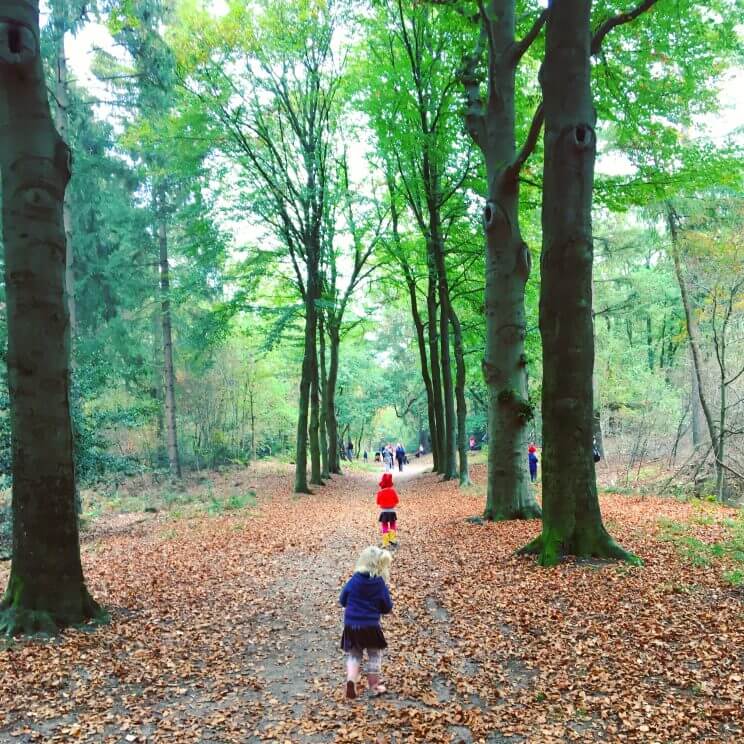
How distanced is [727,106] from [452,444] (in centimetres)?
1340

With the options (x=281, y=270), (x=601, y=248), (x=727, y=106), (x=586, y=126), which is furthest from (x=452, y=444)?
(x=586, y=126)

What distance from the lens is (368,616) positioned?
14.8 feet

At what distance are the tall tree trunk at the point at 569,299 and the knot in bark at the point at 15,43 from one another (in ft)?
20.1

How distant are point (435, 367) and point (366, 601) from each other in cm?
1872

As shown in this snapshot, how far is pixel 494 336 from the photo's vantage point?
11062mm

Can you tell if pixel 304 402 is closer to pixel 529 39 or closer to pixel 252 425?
pixel 252 425

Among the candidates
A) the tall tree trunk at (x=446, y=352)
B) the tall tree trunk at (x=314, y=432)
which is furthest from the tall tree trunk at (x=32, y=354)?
the tall tree trunk at (x=314, y=432)

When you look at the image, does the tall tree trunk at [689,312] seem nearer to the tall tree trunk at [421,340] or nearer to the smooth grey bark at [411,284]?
the smooth grey bark at [411,284]

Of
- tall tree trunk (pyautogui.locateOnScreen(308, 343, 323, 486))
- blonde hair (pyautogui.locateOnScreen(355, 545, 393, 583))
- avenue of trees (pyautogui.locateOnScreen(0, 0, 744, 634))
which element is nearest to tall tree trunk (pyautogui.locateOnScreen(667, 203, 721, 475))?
avenue of trees (pyautogui.locateOnScreen(0, 0, 744, 634))

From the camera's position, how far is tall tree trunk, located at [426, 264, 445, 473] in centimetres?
2120

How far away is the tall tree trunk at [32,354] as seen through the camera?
5871mm

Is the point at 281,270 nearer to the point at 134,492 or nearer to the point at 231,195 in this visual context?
the point at 231,195

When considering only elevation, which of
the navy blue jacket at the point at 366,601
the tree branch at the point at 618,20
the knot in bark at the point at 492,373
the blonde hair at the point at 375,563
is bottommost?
the navy blue jacket at the point at 366,601

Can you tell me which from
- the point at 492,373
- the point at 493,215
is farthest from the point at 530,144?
the point at 492,373
